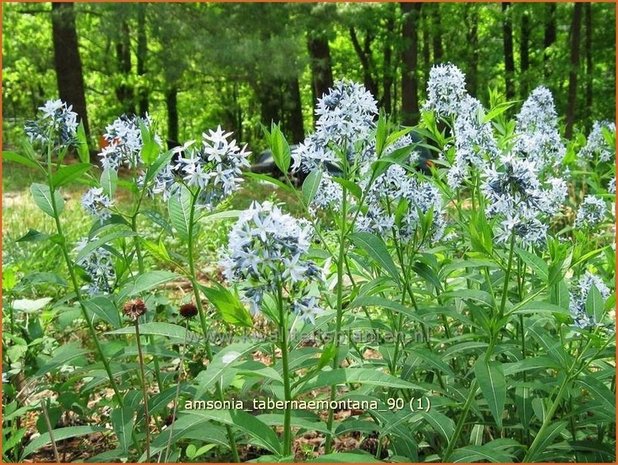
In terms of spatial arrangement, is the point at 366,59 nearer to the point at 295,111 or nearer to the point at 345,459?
the point at 295,111

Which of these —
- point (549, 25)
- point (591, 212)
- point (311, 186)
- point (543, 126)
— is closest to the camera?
point (311, 186)

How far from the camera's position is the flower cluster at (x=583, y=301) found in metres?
2.27

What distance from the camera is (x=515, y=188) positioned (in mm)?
2285

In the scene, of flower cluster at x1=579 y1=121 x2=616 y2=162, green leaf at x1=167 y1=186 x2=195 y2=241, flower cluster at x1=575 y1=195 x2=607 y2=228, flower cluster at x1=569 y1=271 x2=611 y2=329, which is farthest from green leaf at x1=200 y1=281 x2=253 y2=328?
flower cluster at x1=579 y1=121 x2=616 y2=162

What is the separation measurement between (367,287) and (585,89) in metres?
17.3

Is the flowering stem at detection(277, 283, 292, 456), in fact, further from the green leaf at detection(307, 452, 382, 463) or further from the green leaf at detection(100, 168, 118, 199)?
the green leaf at detection(100, 168, 118, 199)

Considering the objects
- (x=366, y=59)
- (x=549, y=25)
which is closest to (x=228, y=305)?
(x=549, y=25)

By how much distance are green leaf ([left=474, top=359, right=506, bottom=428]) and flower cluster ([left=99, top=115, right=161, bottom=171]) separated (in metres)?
1.42

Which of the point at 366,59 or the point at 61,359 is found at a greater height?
the point at 366,59

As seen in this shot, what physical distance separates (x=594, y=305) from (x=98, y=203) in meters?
1.76

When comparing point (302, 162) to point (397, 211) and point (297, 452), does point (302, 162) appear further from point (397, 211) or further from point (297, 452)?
point (297, 452)

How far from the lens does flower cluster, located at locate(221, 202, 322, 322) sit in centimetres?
171

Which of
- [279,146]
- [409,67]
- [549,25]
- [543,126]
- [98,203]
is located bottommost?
[98,203]

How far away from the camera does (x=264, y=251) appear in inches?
67.3
